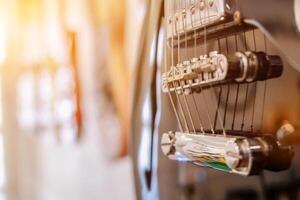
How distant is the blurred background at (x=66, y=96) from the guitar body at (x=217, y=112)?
5.5 inches

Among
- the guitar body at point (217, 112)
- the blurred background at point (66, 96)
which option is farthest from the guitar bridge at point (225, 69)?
the blurred background at point (66, 96)

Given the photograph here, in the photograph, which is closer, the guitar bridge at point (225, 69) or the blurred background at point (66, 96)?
the guitar bridge at point (225, 69)

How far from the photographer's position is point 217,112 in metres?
0.44

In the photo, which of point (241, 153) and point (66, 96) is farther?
point (66, 96)

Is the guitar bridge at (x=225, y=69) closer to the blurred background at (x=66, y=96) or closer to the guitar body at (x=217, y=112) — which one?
the guitar body at (x=217, y=112)

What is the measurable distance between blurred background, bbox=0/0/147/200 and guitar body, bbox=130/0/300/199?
14 centimetres

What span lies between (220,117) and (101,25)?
0.54 metres

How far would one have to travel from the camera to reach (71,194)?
3.52ft

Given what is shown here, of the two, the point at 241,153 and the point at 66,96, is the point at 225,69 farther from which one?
the point at 66,96

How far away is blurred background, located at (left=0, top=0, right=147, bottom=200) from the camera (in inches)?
33.7

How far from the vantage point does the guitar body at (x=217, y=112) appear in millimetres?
339

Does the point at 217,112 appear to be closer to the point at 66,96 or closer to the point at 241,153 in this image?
the point at 241,153

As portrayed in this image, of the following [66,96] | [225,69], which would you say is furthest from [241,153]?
[66,96]

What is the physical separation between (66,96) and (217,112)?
0.68m
